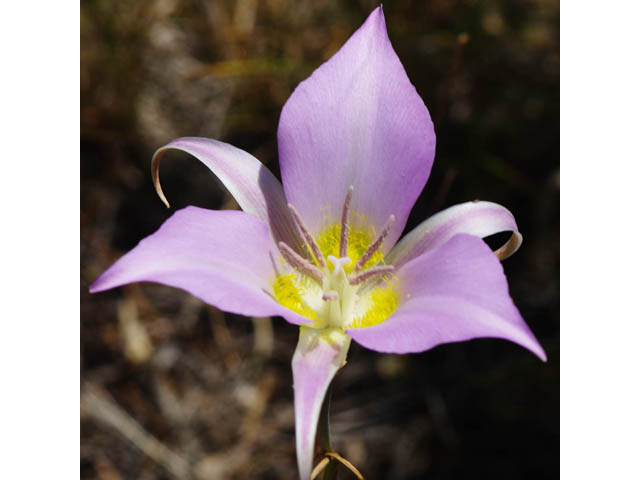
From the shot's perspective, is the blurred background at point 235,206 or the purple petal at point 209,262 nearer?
the purple petal at point 209,262

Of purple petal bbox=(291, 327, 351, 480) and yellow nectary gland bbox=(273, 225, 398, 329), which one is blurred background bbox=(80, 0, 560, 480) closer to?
yellow nectary gland bbox=(273, 225, 398, 329)

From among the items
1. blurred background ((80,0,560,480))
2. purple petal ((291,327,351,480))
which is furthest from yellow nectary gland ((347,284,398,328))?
blurred background ((80,0,560,480))

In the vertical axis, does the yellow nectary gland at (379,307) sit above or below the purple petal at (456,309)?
below

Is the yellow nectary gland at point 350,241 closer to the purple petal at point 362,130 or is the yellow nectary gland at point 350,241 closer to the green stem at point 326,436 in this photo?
the purple petal at point 362,130

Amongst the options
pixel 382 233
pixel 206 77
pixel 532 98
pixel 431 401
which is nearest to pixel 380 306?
pixel 382 233

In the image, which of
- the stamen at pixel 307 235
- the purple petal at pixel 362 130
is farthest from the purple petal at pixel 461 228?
the stamen at pixel 307 235

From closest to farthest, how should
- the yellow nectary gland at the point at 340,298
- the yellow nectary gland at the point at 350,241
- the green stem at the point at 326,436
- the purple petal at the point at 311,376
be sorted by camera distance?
the purple petal at the point at 311,376 → the green stem at the point at 326,436 → the yellow nectary gland at the point at 340,298 → the yellow nectary gland at the point at 350,241

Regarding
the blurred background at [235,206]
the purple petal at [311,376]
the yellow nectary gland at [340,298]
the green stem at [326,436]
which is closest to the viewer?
the purple petal at [311,376]
